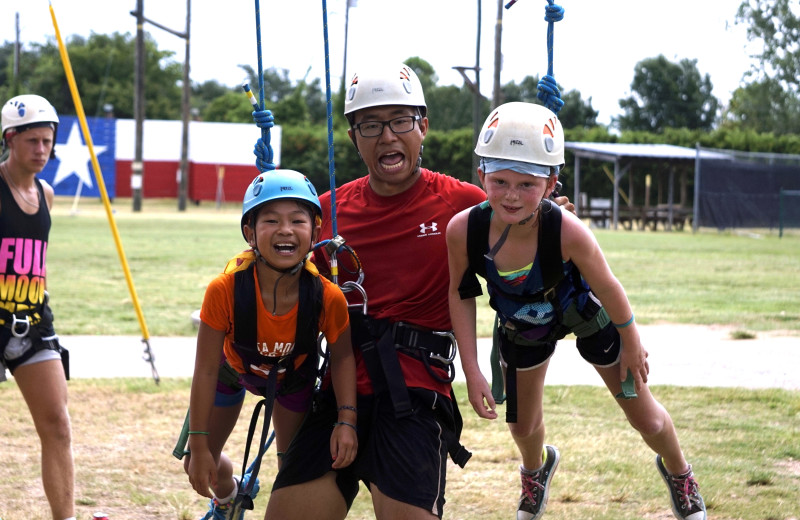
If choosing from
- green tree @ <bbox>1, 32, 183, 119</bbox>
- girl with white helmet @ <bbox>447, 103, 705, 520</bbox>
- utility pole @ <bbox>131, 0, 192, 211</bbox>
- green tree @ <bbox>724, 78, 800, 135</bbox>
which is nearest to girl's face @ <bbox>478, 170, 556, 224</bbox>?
girl with white helmet @ <bbox>447, 103, 705, 520</bbox>

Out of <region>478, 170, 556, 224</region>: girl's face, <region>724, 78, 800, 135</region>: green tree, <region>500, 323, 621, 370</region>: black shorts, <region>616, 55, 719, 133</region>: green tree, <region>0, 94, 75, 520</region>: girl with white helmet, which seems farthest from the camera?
<region>616, 55, 719, 133</region>: green tree

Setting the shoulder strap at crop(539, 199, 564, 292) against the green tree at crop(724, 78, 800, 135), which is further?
the green tree at crop(724, 78, 800, 135)

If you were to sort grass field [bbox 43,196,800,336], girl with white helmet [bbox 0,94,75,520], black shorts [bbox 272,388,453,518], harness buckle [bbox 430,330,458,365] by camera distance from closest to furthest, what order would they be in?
black shorts [bbox 272,388,453,518]
harness buckle [bbox 430,330,458,365]
girl with white helmet [bbox 0,94,75,520]
grass field [bbox 43,196,800,336]

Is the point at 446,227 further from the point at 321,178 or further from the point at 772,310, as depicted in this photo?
the point at 321,178

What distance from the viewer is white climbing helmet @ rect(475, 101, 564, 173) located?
3676 millimetres

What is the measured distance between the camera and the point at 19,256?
4551mm

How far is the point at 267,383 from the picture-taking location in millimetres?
3738

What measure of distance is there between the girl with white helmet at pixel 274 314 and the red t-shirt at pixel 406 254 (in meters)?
0.25

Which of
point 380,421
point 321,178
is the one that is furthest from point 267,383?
point 321,178

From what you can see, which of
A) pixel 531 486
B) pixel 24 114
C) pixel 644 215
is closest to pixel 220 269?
pixel 24 114

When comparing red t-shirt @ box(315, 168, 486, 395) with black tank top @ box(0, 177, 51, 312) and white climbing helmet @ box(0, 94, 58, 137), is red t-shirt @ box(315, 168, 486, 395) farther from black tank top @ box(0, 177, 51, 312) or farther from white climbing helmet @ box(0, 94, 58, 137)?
white climbing helmet @ box(0, 94, 58, 137)

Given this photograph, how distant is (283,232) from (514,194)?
86cm

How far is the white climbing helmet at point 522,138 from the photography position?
3676mm

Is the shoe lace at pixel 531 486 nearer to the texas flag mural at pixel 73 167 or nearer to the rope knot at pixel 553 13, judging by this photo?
the rope knot at pixel 553 13
